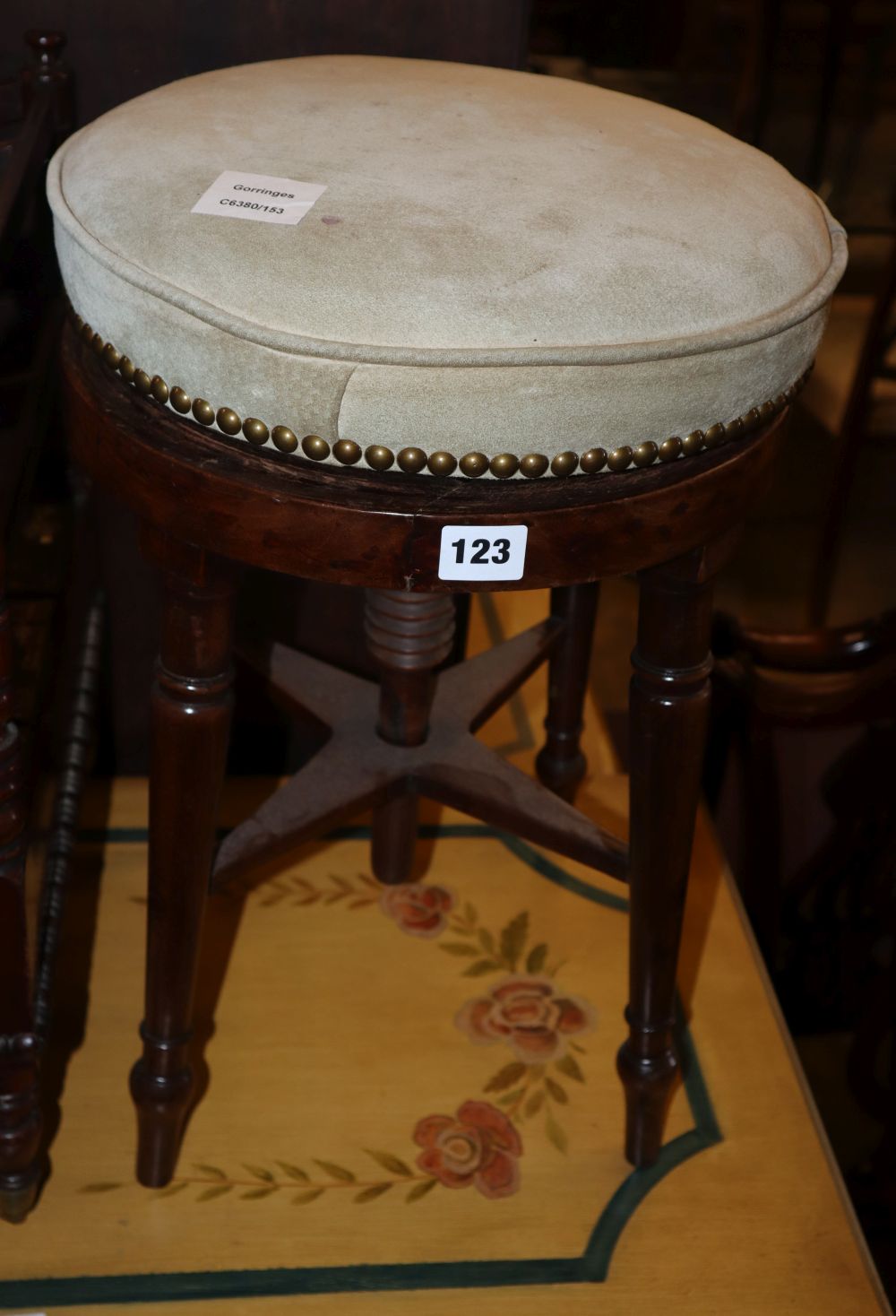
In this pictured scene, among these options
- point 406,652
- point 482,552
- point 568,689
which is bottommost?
point 568,689

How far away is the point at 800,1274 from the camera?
76 centimetres

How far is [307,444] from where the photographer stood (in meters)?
0.54

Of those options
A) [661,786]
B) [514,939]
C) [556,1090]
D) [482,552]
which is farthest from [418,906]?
[482,552]

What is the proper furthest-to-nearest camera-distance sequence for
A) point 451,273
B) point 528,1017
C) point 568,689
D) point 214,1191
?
1. point 568,689
2. point 528,1017
3. point 214,1191
4. point 451,273

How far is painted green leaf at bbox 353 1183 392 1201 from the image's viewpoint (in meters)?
0.79

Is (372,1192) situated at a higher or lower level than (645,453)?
lower

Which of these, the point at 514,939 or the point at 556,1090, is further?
the point at 514,939

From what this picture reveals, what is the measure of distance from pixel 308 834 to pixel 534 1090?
8.2 inches

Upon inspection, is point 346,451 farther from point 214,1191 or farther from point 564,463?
point 214,1191

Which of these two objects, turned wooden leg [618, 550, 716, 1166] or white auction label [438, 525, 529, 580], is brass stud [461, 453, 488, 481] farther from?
turned wooden leg [618, 550, 716, 1166]

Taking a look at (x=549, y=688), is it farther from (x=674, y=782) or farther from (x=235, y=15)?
(x=235, y=15)

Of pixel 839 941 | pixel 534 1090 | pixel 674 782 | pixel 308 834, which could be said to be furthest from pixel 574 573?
pixel 839 941

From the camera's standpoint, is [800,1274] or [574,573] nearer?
[574,573]

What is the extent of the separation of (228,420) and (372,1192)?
45 centimetres
